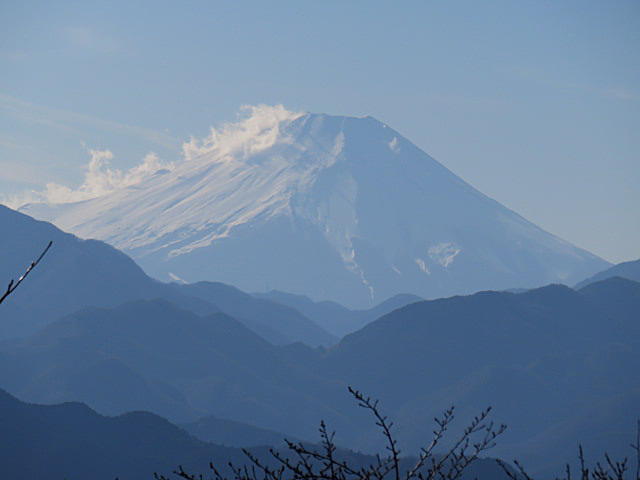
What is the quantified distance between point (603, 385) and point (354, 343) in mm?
30808

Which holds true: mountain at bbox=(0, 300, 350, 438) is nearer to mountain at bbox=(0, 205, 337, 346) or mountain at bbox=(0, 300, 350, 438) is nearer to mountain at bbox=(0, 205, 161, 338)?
mountain at bbox=(0, 205, 337, 346)

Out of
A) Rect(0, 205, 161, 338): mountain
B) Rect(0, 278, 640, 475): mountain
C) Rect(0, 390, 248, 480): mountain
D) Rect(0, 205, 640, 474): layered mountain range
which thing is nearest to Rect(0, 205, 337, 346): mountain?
Rect(0, 205, 161, 338): mountain

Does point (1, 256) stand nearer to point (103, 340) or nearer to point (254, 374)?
point (103, 340)

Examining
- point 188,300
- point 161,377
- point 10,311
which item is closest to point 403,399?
point 161,377

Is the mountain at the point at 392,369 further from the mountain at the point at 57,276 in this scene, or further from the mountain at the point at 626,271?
the mountain at the point at 626,271

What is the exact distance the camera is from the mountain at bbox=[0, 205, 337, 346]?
137m

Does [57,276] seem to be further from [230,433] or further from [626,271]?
[626,271]

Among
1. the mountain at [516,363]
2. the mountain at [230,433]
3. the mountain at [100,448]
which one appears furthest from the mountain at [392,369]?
the mountain at [100,448]

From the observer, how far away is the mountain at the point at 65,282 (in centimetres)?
13675

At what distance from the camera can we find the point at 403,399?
120250mm

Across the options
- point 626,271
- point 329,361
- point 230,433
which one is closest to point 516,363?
point 329,361

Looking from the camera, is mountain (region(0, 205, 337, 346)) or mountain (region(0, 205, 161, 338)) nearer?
mountain (region(0, 205, 337, 346))

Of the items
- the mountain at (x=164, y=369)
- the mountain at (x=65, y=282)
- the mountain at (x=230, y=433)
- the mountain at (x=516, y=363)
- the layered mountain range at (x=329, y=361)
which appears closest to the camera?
the mountain at (x=230, y=433)

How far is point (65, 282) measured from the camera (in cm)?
14262
